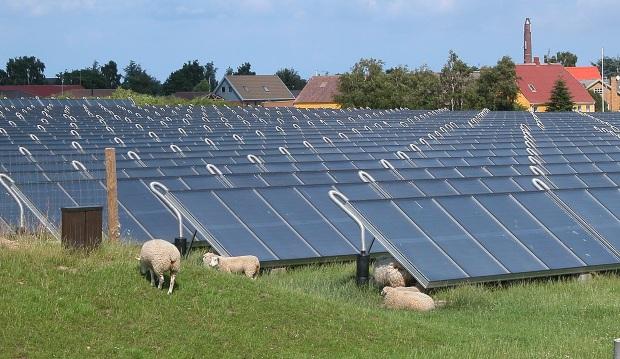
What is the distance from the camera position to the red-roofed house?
116 m

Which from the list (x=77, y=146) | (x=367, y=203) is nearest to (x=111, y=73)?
(x=77, y=146)

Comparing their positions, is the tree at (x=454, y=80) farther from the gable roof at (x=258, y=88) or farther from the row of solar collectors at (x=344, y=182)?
the row of solar collectors at (x=344, y=182)

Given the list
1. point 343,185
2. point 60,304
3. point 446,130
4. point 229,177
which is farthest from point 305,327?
point 446,130

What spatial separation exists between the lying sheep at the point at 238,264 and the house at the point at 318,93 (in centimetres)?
11007

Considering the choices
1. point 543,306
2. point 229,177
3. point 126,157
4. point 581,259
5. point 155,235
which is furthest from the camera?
point 126,157

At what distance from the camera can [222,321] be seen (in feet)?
34.4

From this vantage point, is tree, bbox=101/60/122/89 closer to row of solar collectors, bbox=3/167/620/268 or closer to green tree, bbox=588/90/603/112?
green tree, bbox=588/90/603/112

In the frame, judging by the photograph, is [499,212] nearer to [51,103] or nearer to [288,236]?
[288,236]

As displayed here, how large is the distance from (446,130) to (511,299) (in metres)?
30.6

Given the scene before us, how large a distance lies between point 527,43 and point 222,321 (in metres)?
137

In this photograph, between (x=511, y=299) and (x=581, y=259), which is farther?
(x=581, y=259)

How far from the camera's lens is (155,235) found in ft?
55.7

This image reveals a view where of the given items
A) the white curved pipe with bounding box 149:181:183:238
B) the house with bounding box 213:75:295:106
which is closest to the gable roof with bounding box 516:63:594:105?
the house with bounding box 213:75:295:106

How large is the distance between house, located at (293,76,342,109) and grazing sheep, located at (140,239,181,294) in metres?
113
